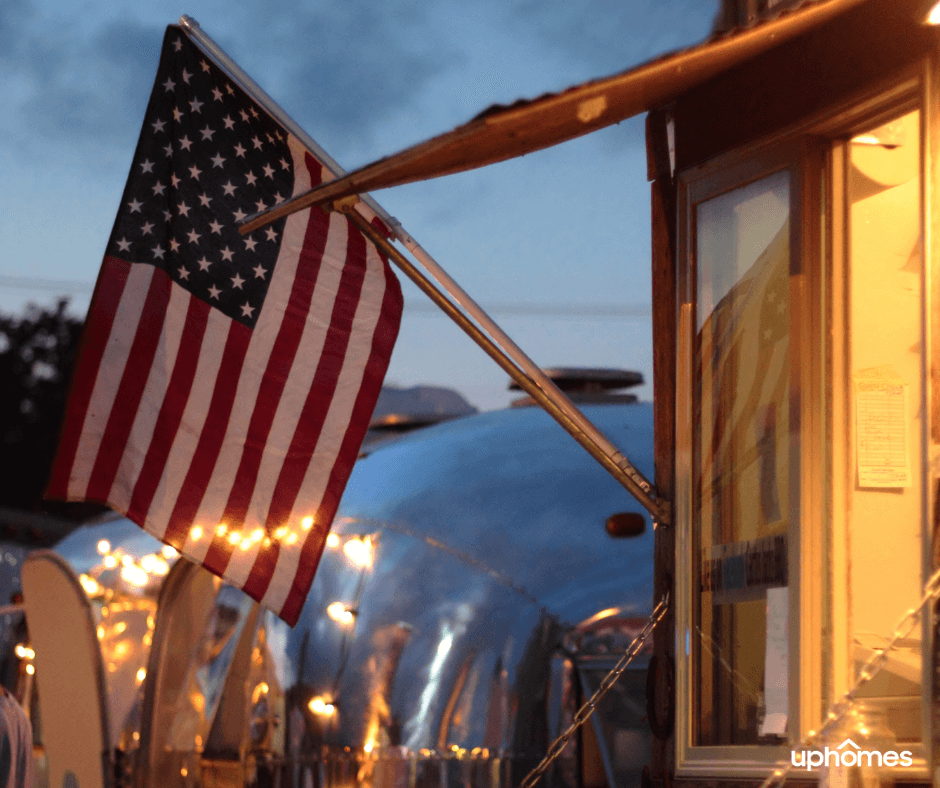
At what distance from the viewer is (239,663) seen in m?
12.0

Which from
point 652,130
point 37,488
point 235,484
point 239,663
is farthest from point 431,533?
point 37,488

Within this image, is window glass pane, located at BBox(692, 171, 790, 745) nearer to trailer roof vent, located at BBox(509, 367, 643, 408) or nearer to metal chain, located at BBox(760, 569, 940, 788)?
metal chain, located at BBox(760, 569, 940, 788)

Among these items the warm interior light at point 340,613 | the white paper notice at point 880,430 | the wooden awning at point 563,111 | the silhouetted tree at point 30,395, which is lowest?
the warm interior light at point 340,613

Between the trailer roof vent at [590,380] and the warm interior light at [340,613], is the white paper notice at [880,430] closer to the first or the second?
the warm interior light at [340,613]

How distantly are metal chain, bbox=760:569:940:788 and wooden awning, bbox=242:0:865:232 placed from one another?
1.92 m

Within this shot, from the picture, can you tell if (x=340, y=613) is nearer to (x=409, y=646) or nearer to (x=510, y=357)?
(x=409, y=646)

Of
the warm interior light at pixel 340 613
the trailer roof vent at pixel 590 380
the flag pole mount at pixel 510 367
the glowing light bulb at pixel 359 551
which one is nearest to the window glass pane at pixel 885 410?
the flag pole mount at pixel 510 367

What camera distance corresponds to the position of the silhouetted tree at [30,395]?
4681 centimetres

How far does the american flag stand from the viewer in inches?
274

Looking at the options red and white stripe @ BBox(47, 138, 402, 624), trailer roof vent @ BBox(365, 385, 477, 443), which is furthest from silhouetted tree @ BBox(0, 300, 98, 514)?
red and white stripe @ BBox(47, 138, 402, 624)

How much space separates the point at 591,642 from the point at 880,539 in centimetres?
562

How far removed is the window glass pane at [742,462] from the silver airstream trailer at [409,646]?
471 centimetres

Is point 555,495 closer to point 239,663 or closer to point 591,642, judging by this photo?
point 591,642

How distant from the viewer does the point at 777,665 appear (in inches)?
219
